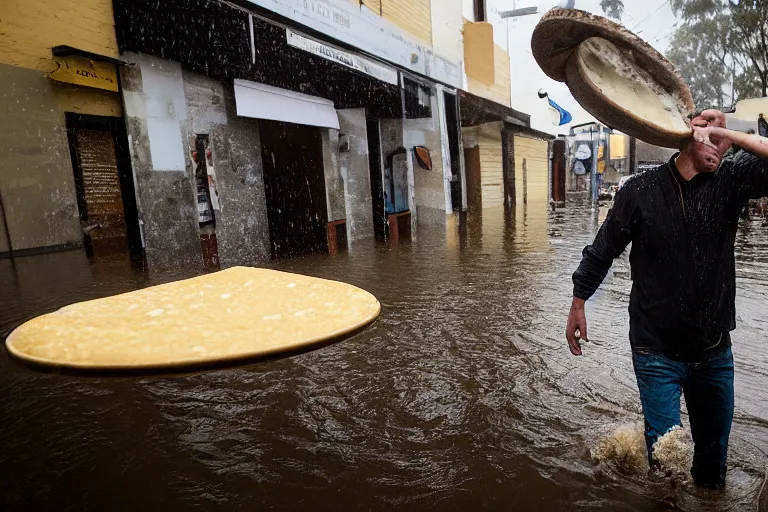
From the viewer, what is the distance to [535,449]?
2564 millimetres

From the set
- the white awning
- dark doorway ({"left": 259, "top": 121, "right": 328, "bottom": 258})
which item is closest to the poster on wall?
the white awning

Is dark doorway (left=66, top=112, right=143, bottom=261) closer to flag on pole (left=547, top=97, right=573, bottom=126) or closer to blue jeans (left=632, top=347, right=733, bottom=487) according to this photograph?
blue jeans (left=632, top=347, right=733, bottom=487)

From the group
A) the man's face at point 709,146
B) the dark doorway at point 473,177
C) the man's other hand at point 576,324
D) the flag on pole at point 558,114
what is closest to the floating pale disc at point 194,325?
the man's other hand at point 576,324

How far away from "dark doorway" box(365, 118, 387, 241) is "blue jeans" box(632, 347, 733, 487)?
10.6 m

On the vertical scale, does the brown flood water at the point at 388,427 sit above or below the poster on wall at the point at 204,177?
below

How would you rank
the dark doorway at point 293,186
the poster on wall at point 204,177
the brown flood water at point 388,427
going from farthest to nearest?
the dark doorway at point 293,186, the poster on wall at point 204,177, the brown flood water at point 388,427

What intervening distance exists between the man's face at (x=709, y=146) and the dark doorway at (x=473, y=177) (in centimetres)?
1733

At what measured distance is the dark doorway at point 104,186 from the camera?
7.46 metres

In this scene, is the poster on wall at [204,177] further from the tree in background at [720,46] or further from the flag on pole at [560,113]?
the flag on pole at [560,113]

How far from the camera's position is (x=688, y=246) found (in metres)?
1.96

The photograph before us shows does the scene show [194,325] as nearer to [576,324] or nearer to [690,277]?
[576,324]

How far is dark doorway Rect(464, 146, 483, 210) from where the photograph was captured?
62.7ft

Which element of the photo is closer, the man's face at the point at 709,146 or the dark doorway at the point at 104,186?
the man's face at the point at 709,146

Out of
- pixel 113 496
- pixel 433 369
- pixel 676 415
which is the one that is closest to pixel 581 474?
pixel 676 415
